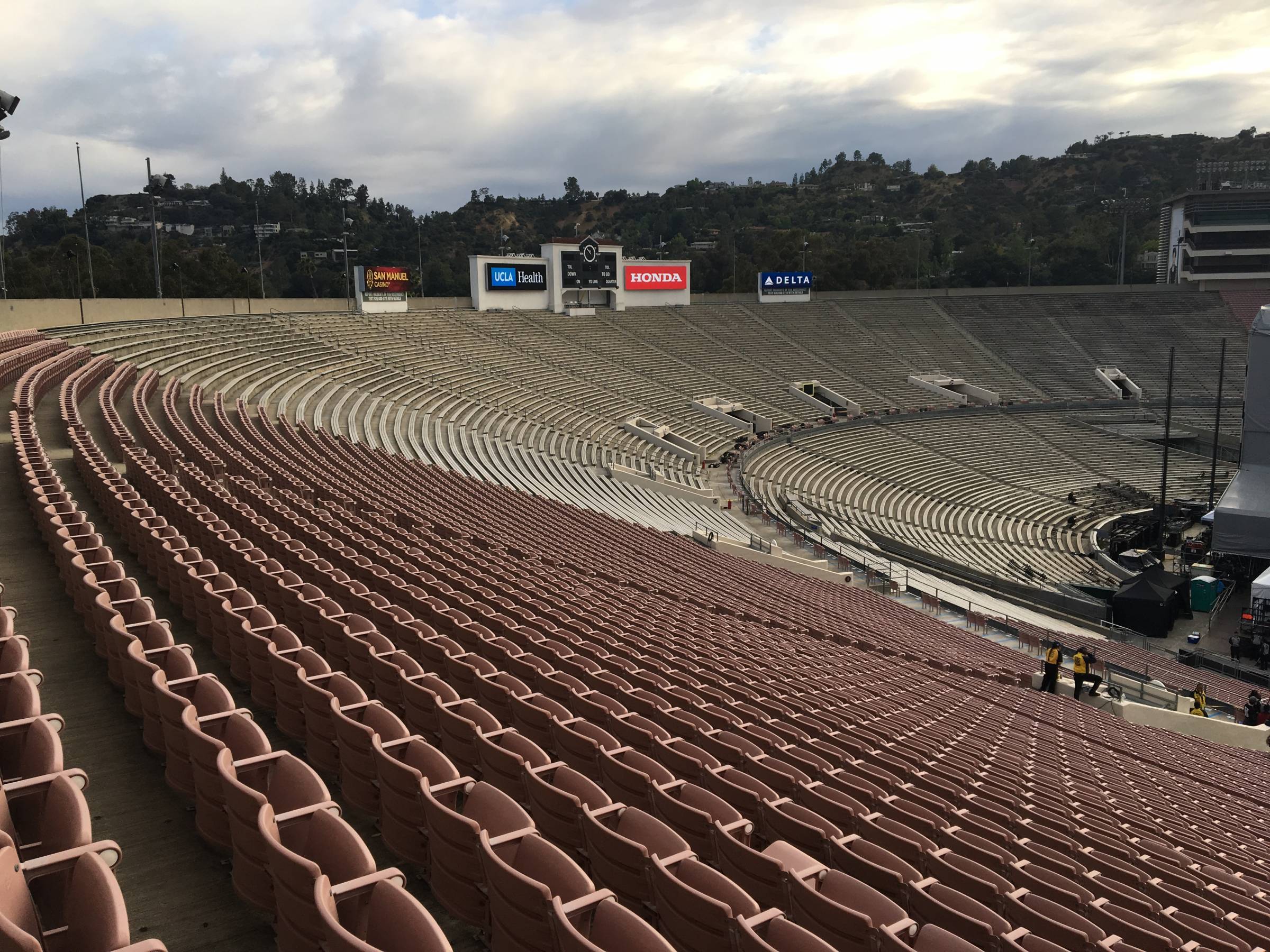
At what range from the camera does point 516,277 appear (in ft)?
149

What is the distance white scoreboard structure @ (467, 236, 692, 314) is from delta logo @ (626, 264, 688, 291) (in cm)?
3

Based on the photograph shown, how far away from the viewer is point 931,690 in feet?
37.1

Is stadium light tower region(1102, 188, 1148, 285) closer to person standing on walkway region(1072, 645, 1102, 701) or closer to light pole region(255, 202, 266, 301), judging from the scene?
light pole region(255, 202, 266, 301)

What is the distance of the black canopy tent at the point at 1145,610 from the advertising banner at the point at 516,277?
1215 inches

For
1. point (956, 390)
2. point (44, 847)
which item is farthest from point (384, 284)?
point (44, 847)

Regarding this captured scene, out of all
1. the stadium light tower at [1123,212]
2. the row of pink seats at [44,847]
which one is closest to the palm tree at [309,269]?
the stadium light tower at [1123,212]

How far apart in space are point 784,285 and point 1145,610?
113 feet

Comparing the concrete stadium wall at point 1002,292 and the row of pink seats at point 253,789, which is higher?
the concrete stadium wall at point 1002,292

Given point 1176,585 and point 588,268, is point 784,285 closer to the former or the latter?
point 588,268

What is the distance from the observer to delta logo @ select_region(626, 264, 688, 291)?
49500 mm

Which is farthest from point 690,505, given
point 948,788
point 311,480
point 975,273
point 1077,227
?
point 1077,227

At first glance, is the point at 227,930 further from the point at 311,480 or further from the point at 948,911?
the point at 311,480

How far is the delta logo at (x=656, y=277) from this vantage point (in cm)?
4950

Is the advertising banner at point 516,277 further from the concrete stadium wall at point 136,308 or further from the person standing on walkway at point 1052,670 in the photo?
the person standing on walkway at point 1052,670
